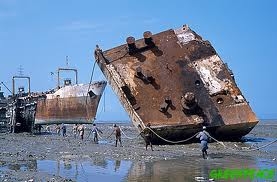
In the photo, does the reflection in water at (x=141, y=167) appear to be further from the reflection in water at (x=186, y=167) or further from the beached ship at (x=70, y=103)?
the beached ship at (x=70, y=103)

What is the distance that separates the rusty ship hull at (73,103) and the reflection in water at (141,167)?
28648 mm

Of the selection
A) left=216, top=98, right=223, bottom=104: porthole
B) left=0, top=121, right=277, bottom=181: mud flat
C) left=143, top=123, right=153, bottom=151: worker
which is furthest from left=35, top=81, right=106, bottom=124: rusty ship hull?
left=0, top=121, right=277, bottom=181: mud flat

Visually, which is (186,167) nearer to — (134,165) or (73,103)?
(134,165)

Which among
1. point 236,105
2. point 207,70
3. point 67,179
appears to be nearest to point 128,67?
point 207,70

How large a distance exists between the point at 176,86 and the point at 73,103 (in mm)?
25666

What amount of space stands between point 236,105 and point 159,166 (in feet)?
23.0

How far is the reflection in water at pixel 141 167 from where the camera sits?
831 centimetres

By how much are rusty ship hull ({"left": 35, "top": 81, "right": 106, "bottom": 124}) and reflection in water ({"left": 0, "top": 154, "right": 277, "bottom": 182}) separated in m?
28.6

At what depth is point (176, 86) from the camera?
53.8 feet

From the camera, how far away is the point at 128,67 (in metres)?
17.2

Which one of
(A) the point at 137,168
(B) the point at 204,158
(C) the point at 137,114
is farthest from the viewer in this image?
(C) the point at 137,114

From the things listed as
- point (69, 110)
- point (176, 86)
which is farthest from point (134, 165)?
point (69, 110)

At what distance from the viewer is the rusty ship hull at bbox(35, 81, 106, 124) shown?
4050 cm

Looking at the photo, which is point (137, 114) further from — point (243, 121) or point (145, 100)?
point (243, 121)
